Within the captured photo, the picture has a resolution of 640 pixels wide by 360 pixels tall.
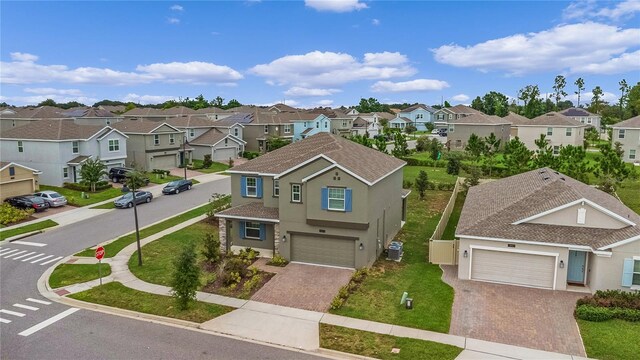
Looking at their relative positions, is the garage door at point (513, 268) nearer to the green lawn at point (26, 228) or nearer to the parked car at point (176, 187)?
the green lawn at point (26, 228)

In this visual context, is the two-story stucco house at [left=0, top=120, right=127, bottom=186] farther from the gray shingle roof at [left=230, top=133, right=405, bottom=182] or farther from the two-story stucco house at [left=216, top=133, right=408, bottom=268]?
the two-story stucco house at [left=216, top=133, right=408, bottom=268]


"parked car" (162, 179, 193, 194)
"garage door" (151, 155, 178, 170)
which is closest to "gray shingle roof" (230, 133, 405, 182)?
"parked car" (162, 179, 193, 194)

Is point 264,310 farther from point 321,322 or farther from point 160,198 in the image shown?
point 160,198

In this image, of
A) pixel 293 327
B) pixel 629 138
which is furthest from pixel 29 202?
pixel 629 138

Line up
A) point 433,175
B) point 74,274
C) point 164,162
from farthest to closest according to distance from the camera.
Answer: point 164,162 < point 433,175 < point 74,274

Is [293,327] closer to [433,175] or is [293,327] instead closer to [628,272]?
[628,272]

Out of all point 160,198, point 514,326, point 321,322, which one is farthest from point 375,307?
point 160,198
